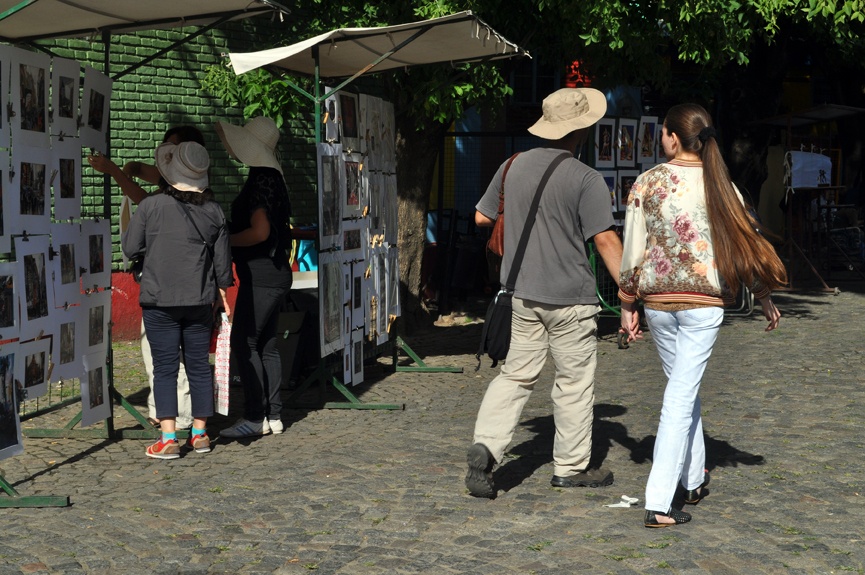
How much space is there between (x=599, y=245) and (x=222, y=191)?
8.01 metres

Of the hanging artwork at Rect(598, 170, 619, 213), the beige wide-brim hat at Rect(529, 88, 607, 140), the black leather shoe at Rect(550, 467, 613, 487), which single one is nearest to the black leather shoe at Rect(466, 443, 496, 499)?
the black leather shoe at Rect(550, 467, 613, 487)

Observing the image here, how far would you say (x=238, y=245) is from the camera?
25.7ft

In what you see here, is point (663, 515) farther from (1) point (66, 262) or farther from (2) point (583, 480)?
(1) point (66, 262)

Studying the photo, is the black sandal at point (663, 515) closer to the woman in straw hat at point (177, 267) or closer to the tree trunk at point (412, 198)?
the woman in straw hat at point (177, 267)

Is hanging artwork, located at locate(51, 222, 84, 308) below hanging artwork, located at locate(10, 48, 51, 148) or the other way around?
below

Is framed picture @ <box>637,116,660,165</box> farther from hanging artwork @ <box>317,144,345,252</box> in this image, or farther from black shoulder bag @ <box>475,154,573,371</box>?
black shoulder bag @ <box>475,154,573,371</box>

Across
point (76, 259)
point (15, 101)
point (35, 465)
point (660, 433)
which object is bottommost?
point (35, 465)

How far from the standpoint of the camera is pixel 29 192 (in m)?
6.61

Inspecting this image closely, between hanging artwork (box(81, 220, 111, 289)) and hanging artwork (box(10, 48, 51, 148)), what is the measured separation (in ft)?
2.48

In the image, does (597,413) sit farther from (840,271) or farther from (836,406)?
(840,271)

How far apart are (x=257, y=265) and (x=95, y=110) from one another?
1.38 meters

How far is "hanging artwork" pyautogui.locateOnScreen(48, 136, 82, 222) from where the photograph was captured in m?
6.95

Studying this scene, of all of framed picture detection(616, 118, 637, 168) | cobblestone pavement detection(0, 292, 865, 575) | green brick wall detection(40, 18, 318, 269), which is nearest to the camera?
cobblestone pavement detection(0, 292, 865, 575)

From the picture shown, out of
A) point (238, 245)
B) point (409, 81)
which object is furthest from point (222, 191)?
point (238, 245)
